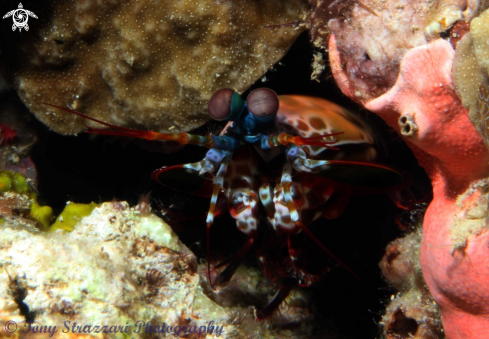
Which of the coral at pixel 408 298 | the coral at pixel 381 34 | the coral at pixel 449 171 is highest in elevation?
the coral at pixel 381 34

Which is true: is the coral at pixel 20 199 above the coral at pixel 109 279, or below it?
above

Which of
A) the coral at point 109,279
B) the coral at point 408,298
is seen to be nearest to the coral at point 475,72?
the coral at point 408,298

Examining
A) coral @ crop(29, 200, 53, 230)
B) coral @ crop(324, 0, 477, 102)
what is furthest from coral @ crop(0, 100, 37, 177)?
coral @ crop(324, 0, 477, 102)

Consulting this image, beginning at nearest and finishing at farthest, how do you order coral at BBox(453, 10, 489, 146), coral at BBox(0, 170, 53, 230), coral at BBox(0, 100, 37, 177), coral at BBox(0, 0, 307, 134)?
coral at BBox(453, 10, 489, 146) → coral at BBox(0, 0, 307, 134) → coral at BBox(0, 170, 53, 230) → coral at BBox(0, 100, 37, 177)

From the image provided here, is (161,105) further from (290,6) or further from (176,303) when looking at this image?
(176,303)

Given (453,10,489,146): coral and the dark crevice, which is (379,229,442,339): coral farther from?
the dark crevice

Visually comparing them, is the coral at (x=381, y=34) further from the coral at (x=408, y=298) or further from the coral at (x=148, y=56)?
the coral at (x=408, y=298)

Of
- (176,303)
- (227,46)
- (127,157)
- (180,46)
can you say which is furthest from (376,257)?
(127,157)
